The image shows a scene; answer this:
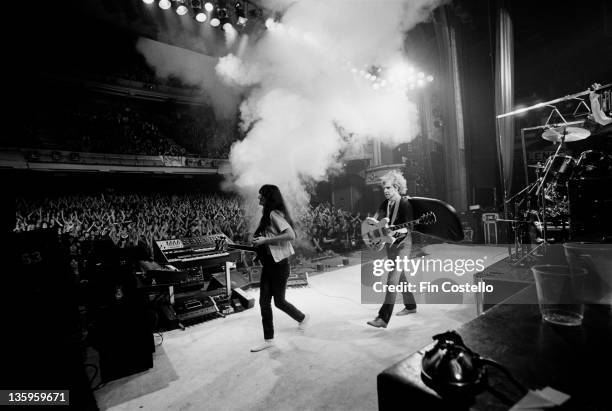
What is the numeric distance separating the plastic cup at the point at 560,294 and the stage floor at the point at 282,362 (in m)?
1.79

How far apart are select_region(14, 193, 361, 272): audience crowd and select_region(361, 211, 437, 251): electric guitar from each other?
Answer: 14.6ft

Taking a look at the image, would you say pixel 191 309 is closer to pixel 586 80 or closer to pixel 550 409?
pixel 550 409

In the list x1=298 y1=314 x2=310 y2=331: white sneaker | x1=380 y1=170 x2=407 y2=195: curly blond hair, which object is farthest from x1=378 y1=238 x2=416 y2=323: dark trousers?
x1=298 y1=314 x2=310 y2=331: white sneaker

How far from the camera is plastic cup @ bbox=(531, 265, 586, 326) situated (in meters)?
1.13

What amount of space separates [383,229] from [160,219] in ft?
26.4

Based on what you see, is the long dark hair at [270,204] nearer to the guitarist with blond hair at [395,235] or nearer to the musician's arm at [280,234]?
the musician's arm at [280,234]

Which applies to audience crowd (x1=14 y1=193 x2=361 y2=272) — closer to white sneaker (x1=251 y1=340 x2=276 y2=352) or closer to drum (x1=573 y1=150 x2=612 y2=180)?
white sneaker (x1=251 y1=340 x2=276 y2=352)

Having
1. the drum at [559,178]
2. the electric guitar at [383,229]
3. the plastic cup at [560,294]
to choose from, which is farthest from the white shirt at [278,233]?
the drum at [559,178]

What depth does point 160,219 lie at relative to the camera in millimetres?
9656

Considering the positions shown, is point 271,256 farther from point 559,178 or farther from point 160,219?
point 160,219

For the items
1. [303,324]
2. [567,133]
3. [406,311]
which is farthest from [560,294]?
[567,133]

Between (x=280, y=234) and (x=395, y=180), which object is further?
(x=395, y=180)

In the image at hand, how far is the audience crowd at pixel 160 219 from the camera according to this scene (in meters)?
7.81

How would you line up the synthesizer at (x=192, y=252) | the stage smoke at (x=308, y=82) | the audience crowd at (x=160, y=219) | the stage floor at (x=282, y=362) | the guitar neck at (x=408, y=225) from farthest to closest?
1. the stage smoke at (x=308, y=82)
2. the audience crowd at (x=160, y=219)
3. the synthesizer at (x=192, y=252)
4. the guitar neck at (x=408, y=225)
5. the stage floor at (x=282, y=362)
